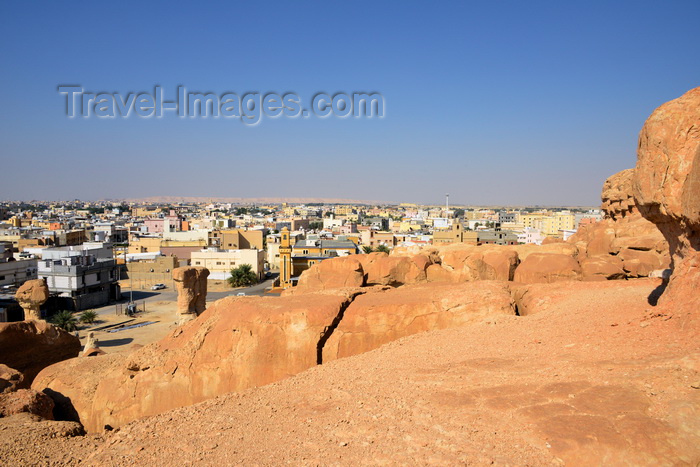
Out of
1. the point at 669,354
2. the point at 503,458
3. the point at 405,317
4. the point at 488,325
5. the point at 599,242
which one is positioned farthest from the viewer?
the point at 599,242

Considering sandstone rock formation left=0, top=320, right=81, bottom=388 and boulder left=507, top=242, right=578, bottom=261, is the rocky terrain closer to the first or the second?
sandstone rock formation left=0, top=320, right=81, bottom=388

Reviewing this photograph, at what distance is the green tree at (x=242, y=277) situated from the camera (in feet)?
180

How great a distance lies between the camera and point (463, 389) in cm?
727

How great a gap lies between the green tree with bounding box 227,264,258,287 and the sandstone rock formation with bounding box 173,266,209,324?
1259 inches

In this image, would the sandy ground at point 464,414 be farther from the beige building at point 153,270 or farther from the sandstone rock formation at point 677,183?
the beige building at point 153,270

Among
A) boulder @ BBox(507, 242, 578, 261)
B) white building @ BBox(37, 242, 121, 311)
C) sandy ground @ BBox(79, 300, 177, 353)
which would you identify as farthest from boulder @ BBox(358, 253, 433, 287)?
white building @ BBox(37, 242, 121, 311)

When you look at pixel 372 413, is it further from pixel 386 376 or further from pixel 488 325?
pixel 488 325

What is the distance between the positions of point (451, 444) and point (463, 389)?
1.51 meters

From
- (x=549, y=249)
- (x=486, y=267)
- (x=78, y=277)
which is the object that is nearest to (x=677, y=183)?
(x=486, y=267)

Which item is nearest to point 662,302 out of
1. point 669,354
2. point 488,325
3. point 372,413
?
point 669,354

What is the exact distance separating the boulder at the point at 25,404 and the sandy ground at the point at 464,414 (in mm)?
1657

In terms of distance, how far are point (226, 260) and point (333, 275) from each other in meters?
43.9

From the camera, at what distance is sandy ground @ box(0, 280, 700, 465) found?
5.62m

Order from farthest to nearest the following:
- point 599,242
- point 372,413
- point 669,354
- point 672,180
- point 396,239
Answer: point 396,239
point 599,242
point 672,180
point 669,354
point 372,413
